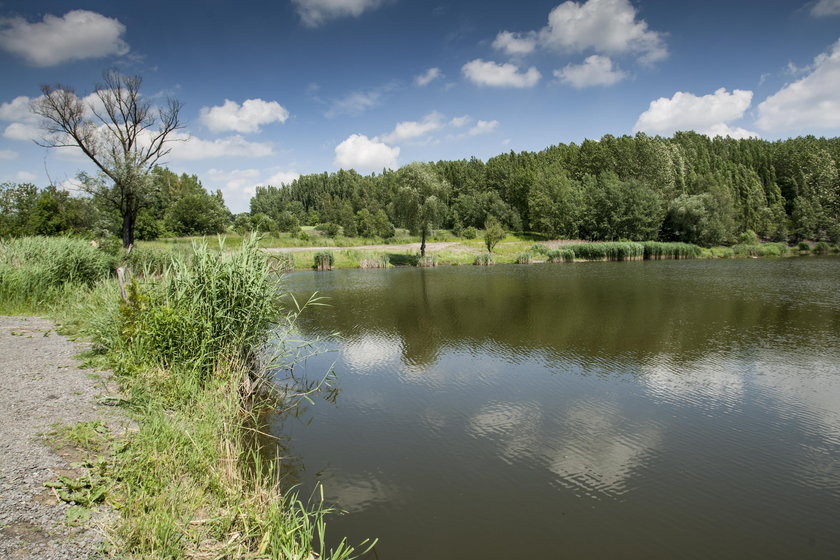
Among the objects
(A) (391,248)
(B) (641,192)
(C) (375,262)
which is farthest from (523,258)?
(B) (641,192)

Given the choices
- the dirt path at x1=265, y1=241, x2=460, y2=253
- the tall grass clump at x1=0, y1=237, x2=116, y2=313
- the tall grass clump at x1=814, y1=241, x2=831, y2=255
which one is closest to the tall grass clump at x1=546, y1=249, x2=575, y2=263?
the dirt path at x1=265, y1=241, x2=460, y2=253

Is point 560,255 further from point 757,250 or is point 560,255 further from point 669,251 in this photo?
point 757,250

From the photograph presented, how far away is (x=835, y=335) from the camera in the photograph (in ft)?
41.6

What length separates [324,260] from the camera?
40625mm

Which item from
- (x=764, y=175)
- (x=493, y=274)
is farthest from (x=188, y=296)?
(x=764, y=175)

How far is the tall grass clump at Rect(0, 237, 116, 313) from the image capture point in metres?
14.0

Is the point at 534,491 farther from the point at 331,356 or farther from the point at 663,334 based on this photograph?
the point at 663,334

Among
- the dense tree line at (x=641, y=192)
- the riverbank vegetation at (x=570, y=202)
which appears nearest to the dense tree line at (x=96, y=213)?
the riverbank vegetation at (x=570, y=202)

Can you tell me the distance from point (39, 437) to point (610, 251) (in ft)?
158

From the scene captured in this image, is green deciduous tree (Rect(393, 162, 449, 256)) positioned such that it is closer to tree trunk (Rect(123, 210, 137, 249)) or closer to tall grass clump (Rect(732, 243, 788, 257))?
tree trunk (Rect(123, 210, 137, 249))

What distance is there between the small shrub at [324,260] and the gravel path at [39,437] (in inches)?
1190

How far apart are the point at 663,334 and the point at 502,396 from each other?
7.53m

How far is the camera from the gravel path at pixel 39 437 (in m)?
3.52

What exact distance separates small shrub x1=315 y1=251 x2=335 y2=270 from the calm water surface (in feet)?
86.4
